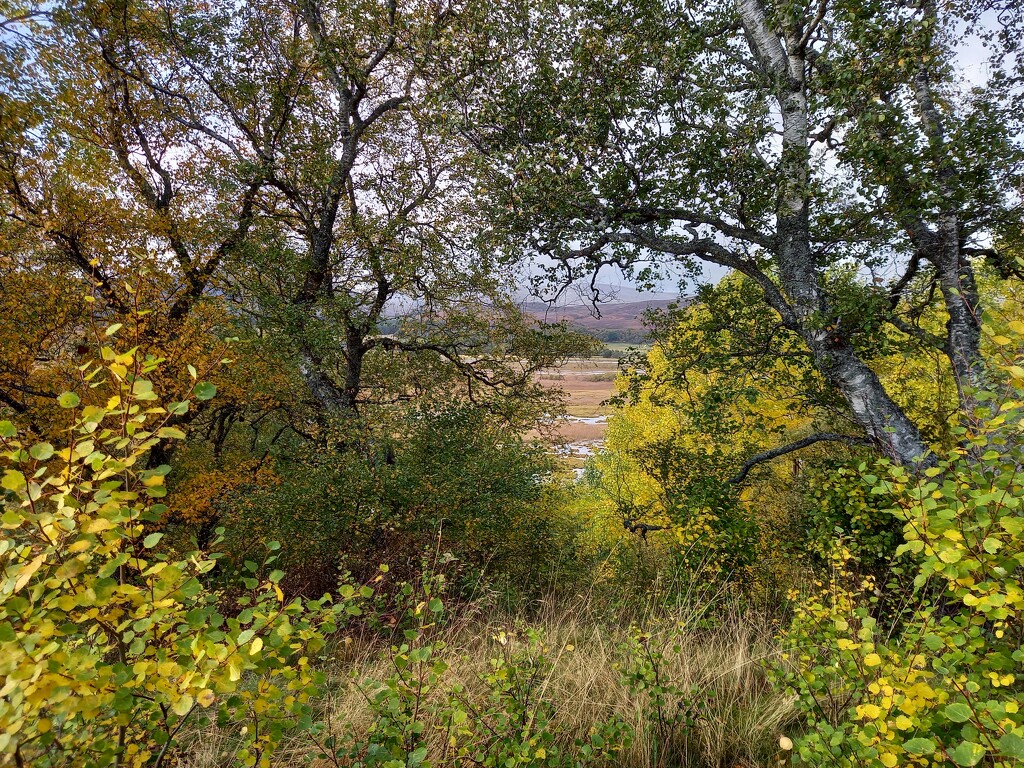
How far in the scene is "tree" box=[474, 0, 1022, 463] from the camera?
564 centimetres

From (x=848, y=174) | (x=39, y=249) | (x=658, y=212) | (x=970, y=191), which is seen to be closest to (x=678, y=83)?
(x=658, y=212)

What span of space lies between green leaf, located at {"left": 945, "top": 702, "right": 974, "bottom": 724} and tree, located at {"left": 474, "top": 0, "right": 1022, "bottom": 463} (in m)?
5.24

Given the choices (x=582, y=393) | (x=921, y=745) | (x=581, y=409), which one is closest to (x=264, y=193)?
(x=921, y=745)

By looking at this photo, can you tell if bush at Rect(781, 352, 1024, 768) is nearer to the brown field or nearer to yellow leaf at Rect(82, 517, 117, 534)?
yellow leaf at Rect(82, 517, 117, 534)

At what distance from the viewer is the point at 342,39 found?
10.4 m

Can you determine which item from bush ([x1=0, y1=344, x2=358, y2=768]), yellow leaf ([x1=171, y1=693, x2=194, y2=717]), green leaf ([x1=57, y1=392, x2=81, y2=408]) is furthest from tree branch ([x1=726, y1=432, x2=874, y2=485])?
green leaf ([x1=57, y1=392, x2=81, y2=408])

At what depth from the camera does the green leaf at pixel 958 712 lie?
1658 millimetres

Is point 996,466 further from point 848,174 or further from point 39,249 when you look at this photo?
point 39,249

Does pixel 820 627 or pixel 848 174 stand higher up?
pixel 848 174

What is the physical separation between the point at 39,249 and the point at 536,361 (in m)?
11.4

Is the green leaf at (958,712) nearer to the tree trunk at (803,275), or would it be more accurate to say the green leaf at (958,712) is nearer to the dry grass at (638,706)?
the dry grass at (638,706)

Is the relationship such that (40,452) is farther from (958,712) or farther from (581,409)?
(581,409)

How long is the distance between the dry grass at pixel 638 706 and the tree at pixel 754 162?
4.06 m

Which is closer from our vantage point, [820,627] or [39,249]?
[820,627]
